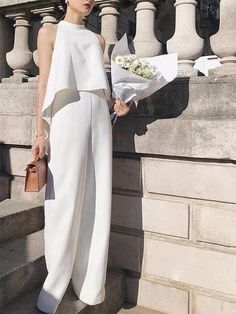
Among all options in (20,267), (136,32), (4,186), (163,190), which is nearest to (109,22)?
(136,32)

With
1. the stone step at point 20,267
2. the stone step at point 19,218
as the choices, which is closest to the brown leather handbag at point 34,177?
the stone step at point 20,267

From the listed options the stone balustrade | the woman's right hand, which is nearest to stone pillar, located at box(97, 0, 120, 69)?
the stone balustrade

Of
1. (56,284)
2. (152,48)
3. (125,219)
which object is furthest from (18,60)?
(56,284)

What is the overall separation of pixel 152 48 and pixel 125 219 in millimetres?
1392

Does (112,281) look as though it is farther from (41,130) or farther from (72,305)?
(41,130)

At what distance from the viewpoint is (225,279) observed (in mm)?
Answer: 2715

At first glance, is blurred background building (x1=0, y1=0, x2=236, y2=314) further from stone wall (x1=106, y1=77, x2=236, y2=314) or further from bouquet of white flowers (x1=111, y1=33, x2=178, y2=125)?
bouquet of white flowers (x1=111, y1=33, x2=178, y2=125)

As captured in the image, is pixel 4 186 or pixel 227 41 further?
pixel 4 186

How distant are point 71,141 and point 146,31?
1269 mm

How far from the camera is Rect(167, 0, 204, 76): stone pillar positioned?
2.89m

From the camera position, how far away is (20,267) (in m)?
2.57

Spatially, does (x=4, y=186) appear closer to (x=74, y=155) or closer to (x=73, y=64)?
(x=74, y=155)

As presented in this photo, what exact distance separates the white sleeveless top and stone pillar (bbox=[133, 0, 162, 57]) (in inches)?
25.8

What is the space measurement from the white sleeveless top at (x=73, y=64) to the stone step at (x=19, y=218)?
87cm
